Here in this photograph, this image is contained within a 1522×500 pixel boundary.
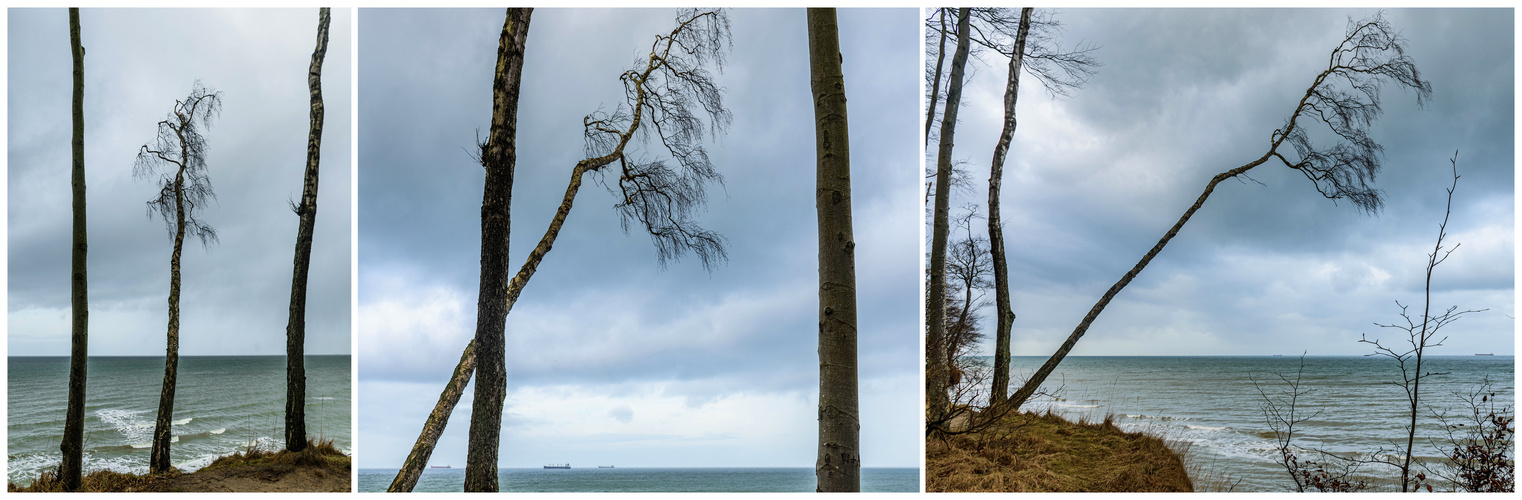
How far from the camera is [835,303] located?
185 centimetres

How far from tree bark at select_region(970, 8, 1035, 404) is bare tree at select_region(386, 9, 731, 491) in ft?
4.63

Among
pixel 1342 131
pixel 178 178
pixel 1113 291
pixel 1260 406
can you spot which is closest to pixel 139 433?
pixel 178 178

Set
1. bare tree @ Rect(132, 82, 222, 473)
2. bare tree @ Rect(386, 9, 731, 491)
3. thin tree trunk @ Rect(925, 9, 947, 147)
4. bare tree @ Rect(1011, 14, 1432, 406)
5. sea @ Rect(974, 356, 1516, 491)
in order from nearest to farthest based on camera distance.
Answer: sea @ Rect(974, 356, 1516, 491) → bare tree @ Rect(1011, 14, 1432, 406) → thin tree trunk @ Rect(925, 9, 947, 147) → bare tree @ Rect(386, 9, 731, 491) → bare tree @ Rect(132, 82, 222, 473)

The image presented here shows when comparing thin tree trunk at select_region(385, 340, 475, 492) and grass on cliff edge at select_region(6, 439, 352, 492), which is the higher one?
thin tree trunk at select_region(385, 340, 475, 492)

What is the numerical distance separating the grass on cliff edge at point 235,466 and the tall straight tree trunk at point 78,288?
11 centimetres

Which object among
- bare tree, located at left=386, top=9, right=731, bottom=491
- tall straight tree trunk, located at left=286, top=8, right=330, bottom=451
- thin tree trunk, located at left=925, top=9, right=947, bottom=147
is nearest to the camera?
Answer: thin tree trunk, located at left=925, top=9, right=947, bottom=147

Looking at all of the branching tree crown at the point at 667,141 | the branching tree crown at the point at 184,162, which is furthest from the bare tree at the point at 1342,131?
the branching tree crown at the point at 184,162

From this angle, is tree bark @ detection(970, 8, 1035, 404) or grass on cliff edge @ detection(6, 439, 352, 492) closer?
grass on cliff edge @ detection(6, 439, 352, 492)

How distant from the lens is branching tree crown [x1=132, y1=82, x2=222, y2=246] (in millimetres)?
3807

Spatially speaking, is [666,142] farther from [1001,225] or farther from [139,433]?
[139,433]

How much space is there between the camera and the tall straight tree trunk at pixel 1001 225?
3.15m

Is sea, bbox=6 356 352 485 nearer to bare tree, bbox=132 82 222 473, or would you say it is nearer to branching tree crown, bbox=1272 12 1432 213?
bare tree, bbox=132 82 222 473

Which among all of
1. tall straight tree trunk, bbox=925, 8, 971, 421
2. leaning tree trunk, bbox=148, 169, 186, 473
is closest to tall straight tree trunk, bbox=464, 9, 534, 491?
tall straight tree trunk, bbox=925, 8, 971, 421

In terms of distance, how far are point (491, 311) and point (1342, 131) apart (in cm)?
407
